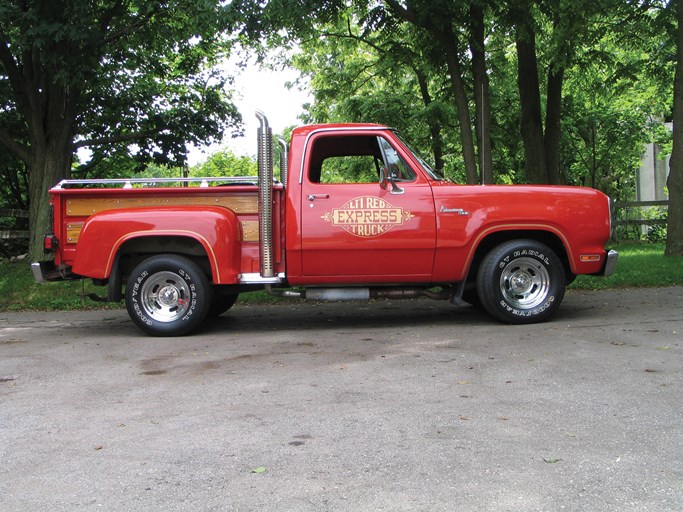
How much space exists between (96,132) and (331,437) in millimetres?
18858

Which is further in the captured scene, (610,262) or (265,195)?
(610,262)

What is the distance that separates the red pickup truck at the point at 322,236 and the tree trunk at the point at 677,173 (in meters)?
5.80

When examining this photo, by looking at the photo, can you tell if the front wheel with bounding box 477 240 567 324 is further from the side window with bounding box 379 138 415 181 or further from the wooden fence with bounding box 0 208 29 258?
the wooden fence with bounding box 0 208 29 258

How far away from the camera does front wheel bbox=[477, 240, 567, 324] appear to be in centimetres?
842

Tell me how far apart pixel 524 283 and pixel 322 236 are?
2.31 m

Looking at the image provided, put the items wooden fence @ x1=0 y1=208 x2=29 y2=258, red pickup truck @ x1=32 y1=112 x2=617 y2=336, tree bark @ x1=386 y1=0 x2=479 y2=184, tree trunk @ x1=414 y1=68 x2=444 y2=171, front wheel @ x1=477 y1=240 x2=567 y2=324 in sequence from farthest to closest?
tree trunk @ x1=414 y1=68 x2=444 y2=171 → wooden fence @ x1=0 y1=208 x2=29 y2=258 → tree bark @ x1=386 y1=0 x2=479 y2=184 → front wheel @ x1=477 y1=240 x2=567 y2=324 → red pickup truck @ x1=32 y1=112 x2=617 y2=336

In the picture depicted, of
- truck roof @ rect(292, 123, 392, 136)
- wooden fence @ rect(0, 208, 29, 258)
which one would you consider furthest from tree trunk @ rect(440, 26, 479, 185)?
wooden fence @ rect(0, 208, 29, 258)

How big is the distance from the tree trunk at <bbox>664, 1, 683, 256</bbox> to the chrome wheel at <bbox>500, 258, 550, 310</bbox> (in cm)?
625

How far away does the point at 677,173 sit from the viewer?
13.5m

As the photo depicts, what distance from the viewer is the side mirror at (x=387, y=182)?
834 centimetres

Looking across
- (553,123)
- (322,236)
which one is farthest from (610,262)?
(553,123)

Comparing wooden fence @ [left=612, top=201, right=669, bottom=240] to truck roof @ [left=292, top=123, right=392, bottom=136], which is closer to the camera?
truck roof @ [left=292, top=123, right=392, bottom=136]

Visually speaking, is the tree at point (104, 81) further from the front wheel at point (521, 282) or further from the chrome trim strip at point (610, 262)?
the chrome trim strip at point (610, 262)

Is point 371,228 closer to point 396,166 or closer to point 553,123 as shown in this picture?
point 396,166
